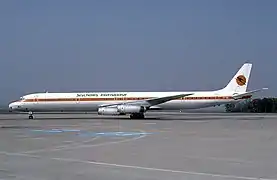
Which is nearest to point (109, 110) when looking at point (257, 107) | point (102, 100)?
point (102, 100)

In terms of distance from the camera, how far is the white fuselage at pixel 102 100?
4822cm

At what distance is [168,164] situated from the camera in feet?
36.6

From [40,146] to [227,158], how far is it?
734 centimetres

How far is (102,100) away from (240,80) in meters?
16.8

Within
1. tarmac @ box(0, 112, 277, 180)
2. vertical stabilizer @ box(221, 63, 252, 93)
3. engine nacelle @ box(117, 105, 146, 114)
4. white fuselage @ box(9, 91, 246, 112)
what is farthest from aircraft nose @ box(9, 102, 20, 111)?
tarmac @ box(0, 112, 277, 180)

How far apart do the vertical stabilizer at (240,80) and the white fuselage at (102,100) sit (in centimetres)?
181

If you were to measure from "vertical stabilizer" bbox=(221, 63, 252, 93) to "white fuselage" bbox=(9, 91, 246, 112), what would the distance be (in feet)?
5.92

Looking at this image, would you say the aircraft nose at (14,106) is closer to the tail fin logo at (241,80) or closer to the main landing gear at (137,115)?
the main landing gear at (137,115)

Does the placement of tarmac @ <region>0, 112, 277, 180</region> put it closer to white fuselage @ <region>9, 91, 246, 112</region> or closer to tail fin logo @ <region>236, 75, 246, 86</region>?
white fuselage @ <region>9, 91, 246, 112</region>

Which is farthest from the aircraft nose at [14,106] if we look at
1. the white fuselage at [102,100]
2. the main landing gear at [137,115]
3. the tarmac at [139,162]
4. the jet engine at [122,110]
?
the tarmac at [139,162]

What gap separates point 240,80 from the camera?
5184cm

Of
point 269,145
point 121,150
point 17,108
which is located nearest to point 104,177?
point 121,150

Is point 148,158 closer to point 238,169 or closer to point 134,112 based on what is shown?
point 238,169

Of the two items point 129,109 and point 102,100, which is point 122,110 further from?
point 102,100
